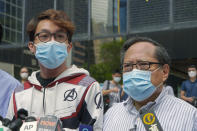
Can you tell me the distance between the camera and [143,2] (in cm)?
1173

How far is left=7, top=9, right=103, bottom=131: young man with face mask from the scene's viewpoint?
240 cm

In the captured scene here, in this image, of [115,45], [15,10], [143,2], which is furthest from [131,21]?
[15,10]

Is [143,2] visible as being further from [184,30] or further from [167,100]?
[167,100]

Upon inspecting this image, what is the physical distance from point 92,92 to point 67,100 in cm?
20

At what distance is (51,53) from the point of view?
268 cm

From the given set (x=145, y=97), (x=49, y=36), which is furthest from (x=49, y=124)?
(x=49, y=36)

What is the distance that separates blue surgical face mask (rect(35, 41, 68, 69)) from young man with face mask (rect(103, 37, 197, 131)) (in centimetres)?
54

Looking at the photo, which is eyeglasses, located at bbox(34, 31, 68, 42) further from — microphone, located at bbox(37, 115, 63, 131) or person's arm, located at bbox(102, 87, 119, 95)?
person's arm, located at bbox(102, 87, 119, 95)

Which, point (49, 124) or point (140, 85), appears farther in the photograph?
point (140, 85)

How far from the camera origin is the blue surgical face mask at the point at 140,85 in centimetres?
242

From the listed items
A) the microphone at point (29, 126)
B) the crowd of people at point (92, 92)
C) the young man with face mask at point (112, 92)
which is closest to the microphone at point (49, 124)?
the microphone at point (29, 126)

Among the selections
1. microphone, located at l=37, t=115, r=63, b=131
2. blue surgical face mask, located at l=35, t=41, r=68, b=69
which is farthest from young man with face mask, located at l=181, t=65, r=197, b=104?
microphone, located at l=37, t=115, r=63, b=131

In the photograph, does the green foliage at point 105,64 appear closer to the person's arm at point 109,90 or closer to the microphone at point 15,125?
the person's arm at point 109,90

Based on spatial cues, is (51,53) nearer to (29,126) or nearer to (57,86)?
(57,86)
